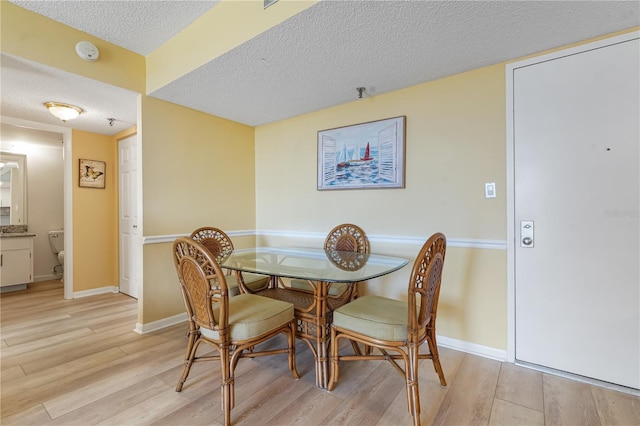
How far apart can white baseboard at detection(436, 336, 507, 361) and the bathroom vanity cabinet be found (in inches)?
218

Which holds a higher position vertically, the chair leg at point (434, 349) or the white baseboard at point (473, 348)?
the chair leg at point (434, 349)

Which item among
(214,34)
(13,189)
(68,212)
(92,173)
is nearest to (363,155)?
(214,34)

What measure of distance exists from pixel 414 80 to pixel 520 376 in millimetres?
2328

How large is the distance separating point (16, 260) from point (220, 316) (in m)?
4.54

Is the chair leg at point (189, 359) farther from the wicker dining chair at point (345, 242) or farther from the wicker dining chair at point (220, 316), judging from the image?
the wicker dining chair at point (345, 242)

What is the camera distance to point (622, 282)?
1678mm

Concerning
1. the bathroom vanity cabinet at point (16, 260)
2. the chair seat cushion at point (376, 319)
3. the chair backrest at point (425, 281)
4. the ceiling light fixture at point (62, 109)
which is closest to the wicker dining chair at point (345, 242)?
the chair seat cushion at point (376, 319)

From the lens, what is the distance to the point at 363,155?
271 centimetres

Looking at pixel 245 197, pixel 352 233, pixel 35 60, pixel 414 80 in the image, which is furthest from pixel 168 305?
pixel 414 80

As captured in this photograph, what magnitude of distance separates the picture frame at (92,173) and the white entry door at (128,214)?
0.74 feet

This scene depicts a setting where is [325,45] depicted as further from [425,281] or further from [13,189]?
[13,189]

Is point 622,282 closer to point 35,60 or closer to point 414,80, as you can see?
point 414,80

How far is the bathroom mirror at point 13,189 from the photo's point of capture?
4.23 m

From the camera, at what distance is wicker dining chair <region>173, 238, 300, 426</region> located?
1.42 metres
